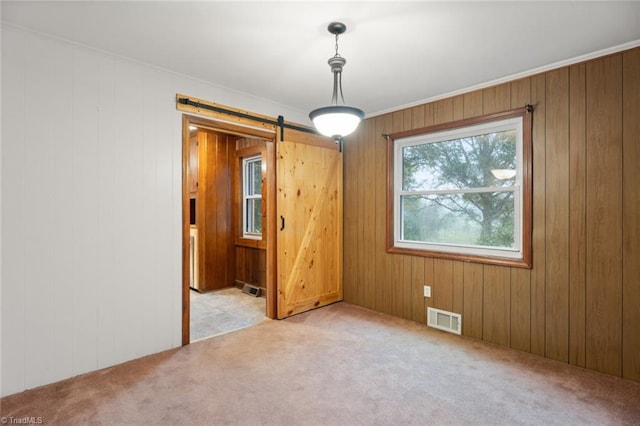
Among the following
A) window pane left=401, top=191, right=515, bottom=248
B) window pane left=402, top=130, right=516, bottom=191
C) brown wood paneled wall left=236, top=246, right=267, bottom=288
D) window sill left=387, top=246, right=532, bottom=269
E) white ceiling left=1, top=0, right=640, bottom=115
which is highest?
white ceiling left=1, top=0, right=640, bottom=115

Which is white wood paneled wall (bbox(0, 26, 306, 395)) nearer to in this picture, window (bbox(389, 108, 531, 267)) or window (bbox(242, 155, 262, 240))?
window (bbox(242, 155, 262, 240))

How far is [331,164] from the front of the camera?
14.2 ft

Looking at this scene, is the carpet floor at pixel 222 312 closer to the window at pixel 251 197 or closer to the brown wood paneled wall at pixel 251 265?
the brown wood paneled wall at pixel 251 265

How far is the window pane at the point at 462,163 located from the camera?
3.11 metres

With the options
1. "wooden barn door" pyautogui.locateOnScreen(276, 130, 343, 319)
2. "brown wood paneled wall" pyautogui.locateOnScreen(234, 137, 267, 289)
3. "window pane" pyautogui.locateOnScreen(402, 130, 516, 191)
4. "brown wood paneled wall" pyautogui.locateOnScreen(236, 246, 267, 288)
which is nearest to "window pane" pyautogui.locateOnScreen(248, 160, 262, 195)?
"brown wood paneled wall" pyautogui.locateOnScreen(234, 137, 267, 289)

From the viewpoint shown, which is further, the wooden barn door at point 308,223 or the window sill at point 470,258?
the wooden barn door at point 308,223

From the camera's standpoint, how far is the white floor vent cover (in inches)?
133

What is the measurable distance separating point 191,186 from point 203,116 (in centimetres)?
238

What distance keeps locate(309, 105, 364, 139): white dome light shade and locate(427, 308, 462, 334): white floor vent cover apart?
2247 millimetres

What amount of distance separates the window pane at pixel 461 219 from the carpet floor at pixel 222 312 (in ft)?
6.80

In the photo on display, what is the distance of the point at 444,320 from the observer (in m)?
3.48

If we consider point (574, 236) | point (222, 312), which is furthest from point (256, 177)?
point (574, 236)

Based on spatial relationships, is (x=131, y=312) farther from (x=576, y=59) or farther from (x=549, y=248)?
(x=576, y=59)

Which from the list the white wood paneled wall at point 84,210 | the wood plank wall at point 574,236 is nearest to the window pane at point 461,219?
the wood plank wall at point 574,236
